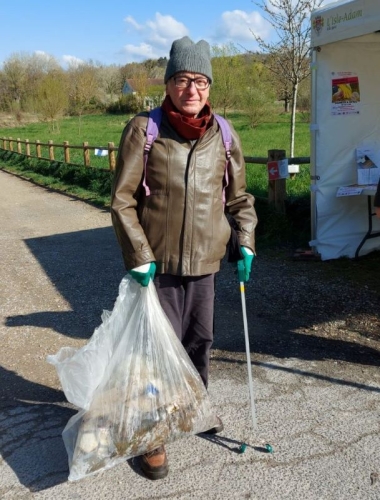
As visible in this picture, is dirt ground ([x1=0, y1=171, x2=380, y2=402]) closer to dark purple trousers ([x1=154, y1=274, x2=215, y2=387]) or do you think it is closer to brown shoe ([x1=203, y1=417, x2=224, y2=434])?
brown shoe ([x1=203, y1=417, x2=224, y2=434])

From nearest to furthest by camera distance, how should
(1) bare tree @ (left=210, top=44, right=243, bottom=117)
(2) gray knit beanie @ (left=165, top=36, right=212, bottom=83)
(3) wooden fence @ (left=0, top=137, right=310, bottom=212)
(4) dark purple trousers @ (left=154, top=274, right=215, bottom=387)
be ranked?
1. (2) gray knit beanie @ (left=165, top=36, right=212, bottom=83)
2. (4) dark purple trousers @ (left=154, top=274, right=215, bottom=387)
3. (3) wooden fence @ (left=0, top=137, right=310, bottom=212)
4. (1) bare tree @ (left=210, top=44, right=243, bottom=117)

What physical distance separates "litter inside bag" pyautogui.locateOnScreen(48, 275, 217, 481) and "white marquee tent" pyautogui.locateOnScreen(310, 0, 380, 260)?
394 cm

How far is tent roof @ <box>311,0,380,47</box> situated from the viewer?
5062mm

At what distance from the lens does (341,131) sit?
615 centimetres

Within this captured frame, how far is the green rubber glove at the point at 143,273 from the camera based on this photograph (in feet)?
8.45

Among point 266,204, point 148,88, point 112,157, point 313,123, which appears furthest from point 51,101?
point 313,123

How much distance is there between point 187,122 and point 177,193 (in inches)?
13.5

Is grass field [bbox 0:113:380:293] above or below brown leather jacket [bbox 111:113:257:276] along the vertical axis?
below

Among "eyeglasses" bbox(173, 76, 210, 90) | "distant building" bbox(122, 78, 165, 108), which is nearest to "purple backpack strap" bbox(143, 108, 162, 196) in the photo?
"eyeglasses" bbox(173, 76, 210, 90)

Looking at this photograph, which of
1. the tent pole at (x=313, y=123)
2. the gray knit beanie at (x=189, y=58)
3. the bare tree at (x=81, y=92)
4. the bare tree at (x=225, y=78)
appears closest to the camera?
the gray knit beanie at (x=189, y=58)

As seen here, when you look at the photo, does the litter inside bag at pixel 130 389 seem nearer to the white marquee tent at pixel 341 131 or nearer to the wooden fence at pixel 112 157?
the white marquee tent at pixel 341 131

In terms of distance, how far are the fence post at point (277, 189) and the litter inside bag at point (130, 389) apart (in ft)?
15.7

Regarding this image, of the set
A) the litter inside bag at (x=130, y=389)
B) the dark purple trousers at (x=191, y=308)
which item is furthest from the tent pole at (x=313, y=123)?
the litter inside bag at (x=130, y=389)

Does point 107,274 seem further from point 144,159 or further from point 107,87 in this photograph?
point 107,87
